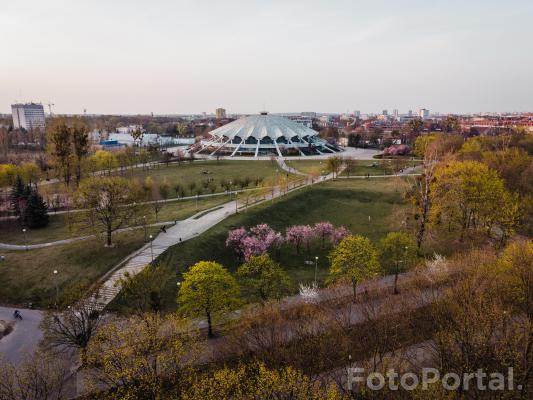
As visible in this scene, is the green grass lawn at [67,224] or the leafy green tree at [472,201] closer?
the leafy green tree at [472,201]

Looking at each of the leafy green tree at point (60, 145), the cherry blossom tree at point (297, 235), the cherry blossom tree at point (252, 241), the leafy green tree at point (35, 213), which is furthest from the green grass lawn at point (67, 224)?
the cherry blossom tree at point (297, 235)

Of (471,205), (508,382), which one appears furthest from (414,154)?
(508,382)

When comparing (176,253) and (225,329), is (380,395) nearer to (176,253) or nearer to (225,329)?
(225,329)

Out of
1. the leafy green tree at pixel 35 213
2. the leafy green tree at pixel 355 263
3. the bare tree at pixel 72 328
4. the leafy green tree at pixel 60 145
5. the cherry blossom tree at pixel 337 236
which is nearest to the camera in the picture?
the bare tree at pixel 72 328

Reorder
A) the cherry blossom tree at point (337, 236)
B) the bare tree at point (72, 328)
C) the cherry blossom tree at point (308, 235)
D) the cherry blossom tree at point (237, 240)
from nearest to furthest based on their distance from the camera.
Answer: the bare tree at point (72, 328) → the cherry blossom tree at point (237, 240) → the cherry blossom tree at point (308, 235) → the cherry blossom tree at point (337, 236)

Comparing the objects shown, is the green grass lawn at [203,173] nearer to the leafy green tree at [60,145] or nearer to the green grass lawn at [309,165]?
the leafy green tree at [60,145]

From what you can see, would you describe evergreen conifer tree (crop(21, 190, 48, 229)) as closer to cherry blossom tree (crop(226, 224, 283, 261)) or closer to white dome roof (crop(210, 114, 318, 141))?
cherry blossom tree (crop(226, 224, 283, 261))

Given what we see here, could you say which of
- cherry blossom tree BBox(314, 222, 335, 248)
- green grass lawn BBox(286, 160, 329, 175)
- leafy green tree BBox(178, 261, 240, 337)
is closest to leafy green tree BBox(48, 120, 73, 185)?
cherry blossom tree BBox(314, 222, 335, 248)
